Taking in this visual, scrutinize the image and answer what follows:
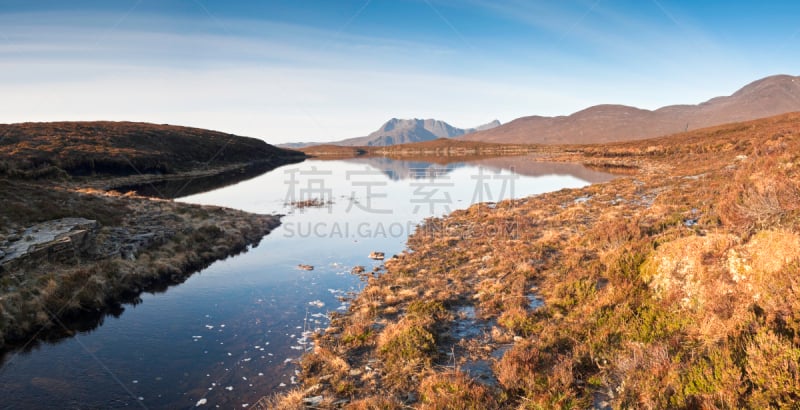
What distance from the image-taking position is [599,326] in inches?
384

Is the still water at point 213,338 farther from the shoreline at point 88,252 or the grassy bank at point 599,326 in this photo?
the grassy bank at point 599,326

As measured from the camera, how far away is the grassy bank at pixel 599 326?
259 inches

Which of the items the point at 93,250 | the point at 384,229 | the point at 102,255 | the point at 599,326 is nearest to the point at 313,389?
the point at 599,326

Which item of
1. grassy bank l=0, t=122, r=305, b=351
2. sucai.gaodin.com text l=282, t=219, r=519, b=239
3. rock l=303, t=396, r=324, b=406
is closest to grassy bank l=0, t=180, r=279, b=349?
grassy bank l=0, t=122, r=305, b=351

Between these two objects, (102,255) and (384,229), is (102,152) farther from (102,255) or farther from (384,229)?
(384,229)

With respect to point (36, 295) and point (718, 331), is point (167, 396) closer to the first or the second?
point (36, 295)

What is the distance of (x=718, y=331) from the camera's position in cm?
741

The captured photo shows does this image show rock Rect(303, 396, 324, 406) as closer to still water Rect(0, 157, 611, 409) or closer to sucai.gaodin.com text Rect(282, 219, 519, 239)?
still water Rect(0, 157, 611, 409)

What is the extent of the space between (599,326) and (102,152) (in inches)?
3168

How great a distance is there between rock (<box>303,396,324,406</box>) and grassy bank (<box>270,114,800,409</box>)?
0.04 metres

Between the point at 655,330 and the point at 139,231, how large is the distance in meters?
24.7

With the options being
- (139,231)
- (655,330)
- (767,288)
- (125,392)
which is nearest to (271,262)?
(139,231)

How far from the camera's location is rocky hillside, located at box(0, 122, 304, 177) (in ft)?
177

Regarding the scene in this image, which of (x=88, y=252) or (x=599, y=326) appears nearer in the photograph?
(x=599, y=326)
